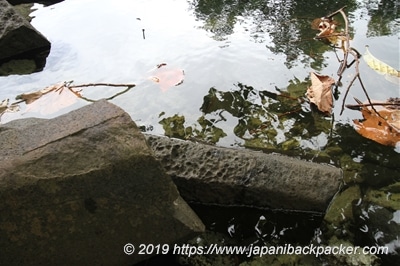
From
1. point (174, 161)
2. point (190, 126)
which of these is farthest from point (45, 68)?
point (174, 161)

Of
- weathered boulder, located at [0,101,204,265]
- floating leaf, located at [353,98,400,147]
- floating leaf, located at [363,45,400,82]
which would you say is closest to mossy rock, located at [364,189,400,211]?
floating leaf, located at [353,98,400,147]

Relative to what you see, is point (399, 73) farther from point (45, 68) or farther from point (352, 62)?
A: point (45, 68)

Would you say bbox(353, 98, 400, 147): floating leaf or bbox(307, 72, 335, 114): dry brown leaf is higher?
bbox(307, 72, 335, 114): dry brown leaf

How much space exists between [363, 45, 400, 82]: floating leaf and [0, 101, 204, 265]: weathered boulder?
2.33 metres

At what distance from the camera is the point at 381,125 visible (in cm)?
279

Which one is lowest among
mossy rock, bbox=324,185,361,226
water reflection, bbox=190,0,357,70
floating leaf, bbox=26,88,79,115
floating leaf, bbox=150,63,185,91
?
mossy rock, bbox=324,185,361,226

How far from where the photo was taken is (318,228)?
2195 millimetres

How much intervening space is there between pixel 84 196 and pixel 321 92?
207 centimetres

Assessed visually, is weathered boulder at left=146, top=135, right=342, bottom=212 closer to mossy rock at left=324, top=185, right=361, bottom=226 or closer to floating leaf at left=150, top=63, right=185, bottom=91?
mossy rock at left=324, top=185, right=361, bottom=226

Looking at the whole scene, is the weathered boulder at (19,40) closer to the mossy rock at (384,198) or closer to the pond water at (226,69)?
the pond water at (226,69)

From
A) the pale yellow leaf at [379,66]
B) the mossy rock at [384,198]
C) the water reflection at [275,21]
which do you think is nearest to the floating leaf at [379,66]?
the pale yellow leaf at [379,66]

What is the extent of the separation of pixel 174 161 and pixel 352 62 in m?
2.04

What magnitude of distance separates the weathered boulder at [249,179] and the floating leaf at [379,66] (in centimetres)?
142

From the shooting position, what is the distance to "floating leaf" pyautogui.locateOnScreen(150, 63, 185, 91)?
3.40 m
